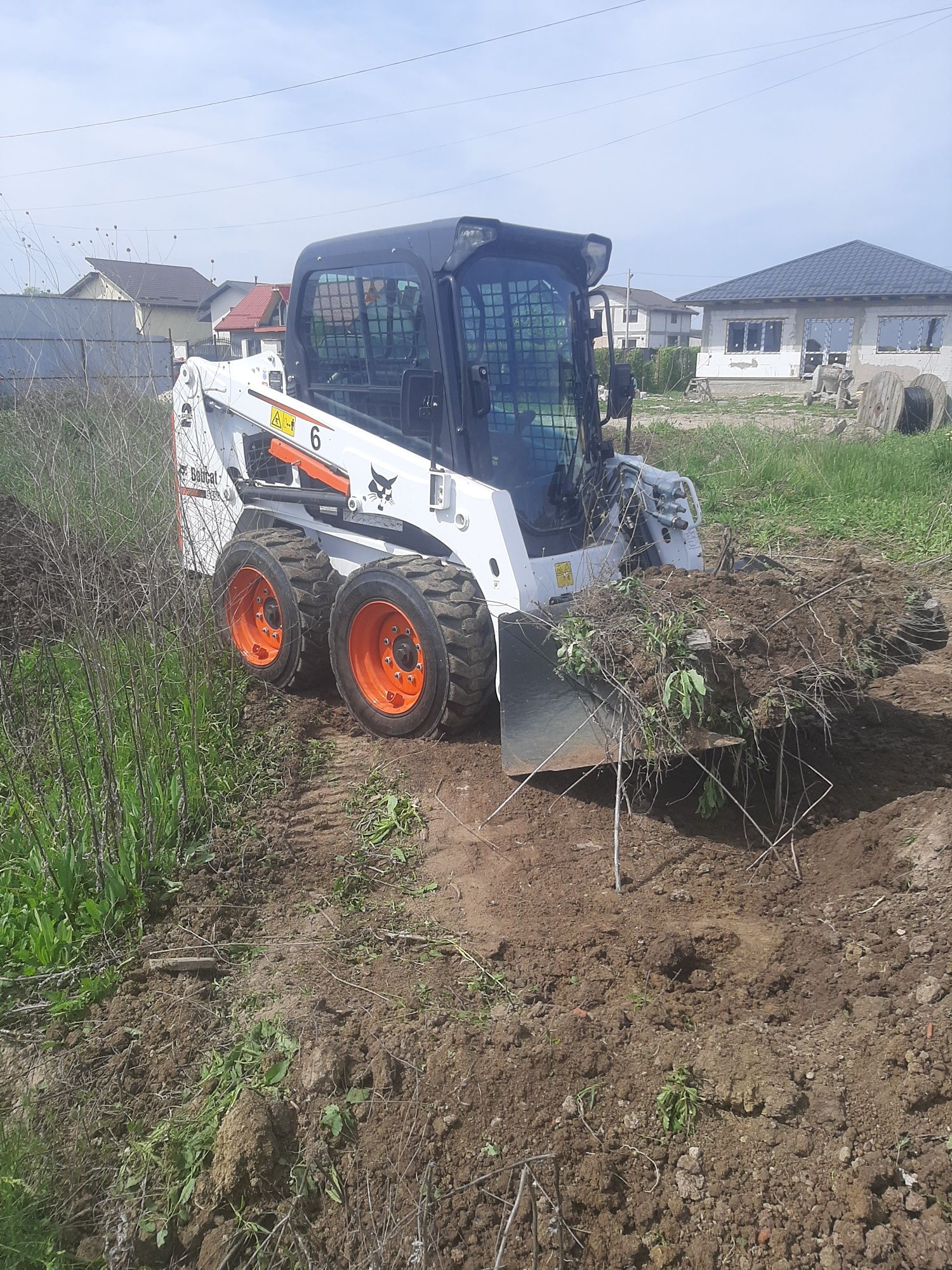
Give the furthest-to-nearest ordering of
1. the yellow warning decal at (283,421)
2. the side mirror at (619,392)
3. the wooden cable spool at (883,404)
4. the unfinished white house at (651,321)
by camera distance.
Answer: the unfinished white house at (651,321) < the wooden cable spool at (883,404) < the side mirror at (619,392) < the yellow warning decal at (283,421)

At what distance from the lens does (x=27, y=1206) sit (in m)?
2.48

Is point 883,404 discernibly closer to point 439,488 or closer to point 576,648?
point 439,488

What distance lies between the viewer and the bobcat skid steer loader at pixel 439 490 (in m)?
4.49

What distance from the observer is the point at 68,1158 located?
2627 millimetres

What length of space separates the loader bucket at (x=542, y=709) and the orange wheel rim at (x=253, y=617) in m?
1.96

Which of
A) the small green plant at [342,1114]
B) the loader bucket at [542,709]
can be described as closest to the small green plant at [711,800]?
the loader bucket at [542,709]

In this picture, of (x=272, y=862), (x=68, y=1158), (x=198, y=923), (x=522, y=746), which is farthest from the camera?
(x=522, y=746)

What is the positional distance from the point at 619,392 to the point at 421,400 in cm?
150

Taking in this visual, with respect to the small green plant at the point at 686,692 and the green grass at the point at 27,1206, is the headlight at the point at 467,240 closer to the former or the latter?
the small green plant at the point at 686,692

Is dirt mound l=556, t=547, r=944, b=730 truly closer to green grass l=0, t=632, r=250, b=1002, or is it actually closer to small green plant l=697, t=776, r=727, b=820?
small green plant l=697, t=776, r=727, b=820

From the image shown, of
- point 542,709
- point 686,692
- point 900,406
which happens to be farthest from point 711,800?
point 900,406

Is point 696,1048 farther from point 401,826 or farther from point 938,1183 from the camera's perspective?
point 401,826

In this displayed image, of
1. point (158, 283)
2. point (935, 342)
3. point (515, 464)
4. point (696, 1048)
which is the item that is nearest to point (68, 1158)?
point (696, 1048)

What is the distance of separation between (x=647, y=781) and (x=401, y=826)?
1130 mm
